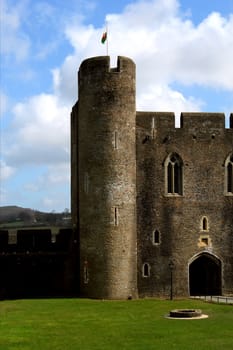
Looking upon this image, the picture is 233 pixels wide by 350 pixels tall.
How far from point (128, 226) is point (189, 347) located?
16200mm

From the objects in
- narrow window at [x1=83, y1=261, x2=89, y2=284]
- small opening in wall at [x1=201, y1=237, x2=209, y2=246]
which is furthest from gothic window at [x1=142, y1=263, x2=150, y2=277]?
small opening in wall at [x1=201, y1=237, x2=209, y2=246]

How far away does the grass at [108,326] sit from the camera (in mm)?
24078

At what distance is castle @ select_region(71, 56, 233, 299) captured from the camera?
3872 cm

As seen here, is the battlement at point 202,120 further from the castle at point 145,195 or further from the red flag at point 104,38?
the red flag at point 104,38

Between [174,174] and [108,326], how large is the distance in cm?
1485

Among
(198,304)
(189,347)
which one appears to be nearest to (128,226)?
(198,304)

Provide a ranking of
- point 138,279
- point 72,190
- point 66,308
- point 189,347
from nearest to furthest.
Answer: point 189,347
point 66,308
point 138,279
point 72,190

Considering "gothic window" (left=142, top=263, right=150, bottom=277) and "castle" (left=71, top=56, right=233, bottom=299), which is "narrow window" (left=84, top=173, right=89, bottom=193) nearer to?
"castle" (left=71, top=56, right=233, bottom=299)

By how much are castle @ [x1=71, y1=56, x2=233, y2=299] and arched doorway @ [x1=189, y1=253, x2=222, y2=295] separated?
2.5 inches

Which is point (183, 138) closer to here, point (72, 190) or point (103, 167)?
point (103, 167)

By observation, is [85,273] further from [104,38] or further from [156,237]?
[104,38]

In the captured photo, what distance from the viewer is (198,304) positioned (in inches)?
1442

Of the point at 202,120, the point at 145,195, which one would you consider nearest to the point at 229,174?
the point at 202,120

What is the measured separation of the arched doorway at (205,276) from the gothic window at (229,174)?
4.39 meters
